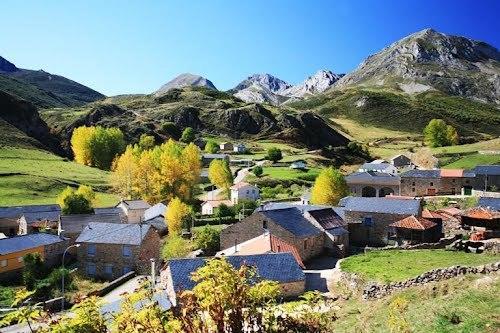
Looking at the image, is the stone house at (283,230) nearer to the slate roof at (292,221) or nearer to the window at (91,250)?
the slate roof at (292,221)

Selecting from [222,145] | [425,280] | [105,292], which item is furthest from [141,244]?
[222,145]

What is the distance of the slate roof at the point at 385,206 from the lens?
5156 cm

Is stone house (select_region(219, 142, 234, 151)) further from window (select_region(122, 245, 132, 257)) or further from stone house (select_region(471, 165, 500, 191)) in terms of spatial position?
window (select_region(122, 245, 132, 257))

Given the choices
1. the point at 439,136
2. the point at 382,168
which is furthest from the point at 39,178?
the point at 439,136

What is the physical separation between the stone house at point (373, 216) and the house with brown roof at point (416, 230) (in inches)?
70.7

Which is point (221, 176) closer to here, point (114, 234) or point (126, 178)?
point (126, 178)

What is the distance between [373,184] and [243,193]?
2371 cm

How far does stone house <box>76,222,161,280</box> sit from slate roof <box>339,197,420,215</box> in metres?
22.0

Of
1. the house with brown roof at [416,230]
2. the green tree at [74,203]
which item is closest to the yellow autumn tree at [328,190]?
the house with brown roof at [416,230]

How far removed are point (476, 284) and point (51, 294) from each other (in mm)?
37334

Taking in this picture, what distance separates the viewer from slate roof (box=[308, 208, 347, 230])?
49.8 meters

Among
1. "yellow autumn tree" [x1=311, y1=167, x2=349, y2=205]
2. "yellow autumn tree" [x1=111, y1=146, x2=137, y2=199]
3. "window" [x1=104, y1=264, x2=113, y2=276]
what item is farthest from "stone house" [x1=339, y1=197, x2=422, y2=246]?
"yellow autumn tree" [x1=111, y1=146, x2=137, y2=199]

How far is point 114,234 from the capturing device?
51.3 metres

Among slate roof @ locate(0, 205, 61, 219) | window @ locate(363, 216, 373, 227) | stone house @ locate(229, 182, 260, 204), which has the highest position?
stone house @ locate(229, 182, 260, 204)
